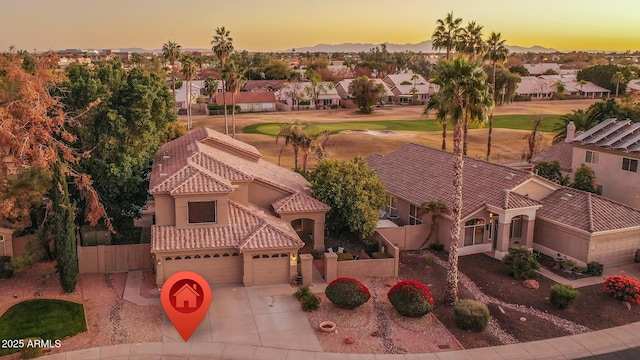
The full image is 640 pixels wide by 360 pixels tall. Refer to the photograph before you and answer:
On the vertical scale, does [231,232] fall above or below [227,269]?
above

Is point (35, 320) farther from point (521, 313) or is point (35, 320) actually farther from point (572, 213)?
point (572, 213)

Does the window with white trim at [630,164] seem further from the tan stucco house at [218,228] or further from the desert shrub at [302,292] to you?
the desert shrub at [302,292]

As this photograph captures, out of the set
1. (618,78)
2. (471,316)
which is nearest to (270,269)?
(471,316)

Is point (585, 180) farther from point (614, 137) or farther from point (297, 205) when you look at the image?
point (297, 205)

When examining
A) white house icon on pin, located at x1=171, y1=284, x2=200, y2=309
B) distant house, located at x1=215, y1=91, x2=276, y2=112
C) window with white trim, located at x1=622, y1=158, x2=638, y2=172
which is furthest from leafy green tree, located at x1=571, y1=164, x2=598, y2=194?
distant house, located at x1=215, y1=91, x2=276, y2=112

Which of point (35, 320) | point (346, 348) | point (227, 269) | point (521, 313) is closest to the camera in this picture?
point (346, 348)

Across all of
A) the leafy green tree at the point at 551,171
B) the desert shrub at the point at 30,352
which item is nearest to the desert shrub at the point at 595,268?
the leafy green tree at the point at 551,171

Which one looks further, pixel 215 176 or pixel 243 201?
pixel 243 201

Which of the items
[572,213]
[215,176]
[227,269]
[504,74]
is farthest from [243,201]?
[504,74]

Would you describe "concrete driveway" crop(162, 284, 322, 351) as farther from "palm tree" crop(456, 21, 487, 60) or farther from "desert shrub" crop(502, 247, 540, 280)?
"palm tree" crop(456, 21, 487, 60)
